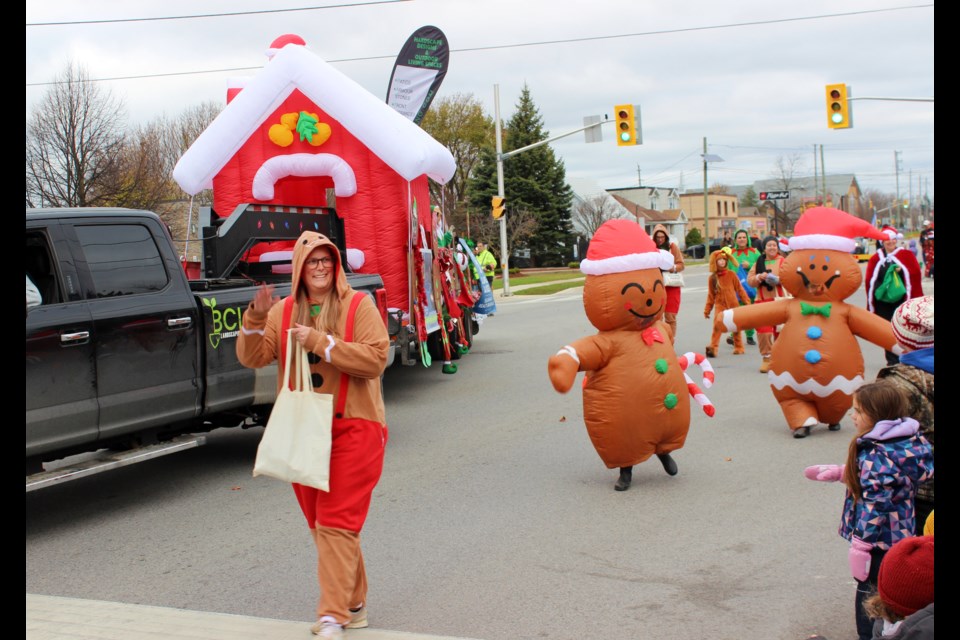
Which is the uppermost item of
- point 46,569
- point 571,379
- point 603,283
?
point 603,283

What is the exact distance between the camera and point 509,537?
19.4 ft

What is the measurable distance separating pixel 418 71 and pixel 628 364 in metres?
11.9

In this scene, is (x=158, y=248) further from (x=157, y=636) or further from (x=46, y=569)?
(x=157, y=636)

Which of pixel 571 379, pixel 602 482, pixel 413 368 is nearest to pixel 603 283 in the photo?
pixel 571 379

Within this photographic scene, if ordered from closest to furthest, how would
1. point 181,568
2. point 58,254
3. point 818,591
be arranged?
point 818,591
point 181,568
point 58,254

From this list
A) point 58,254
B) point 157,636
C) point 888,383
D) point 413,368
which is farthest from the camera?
point 413,368

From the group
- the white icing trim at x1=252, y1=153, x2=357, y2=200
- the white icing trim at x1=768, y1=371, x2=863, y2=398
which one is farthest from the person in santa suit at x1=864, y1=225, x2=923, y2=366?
the white icing trim at x1=252, y1=153, x2=357, y2=200

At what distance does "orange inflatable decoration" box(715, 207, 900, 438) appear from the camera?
8266mm

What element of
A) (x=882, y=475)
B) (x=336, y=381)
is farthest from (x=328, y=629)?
(x=882, y=475)

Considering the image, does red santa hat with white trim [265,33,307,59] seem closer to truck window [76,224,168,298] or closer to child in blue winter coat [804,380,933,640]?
truck window [76,224,168,298]

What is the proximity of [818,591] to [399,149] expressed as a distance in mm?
7007

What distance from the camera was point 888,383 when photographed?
4.06 m

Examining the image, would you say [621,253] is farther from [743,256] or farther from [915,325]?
[743,256]

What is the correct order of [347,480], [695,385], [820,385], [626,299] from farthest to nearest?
[820,385] < [695,385] < [626,299] < [347,480]
